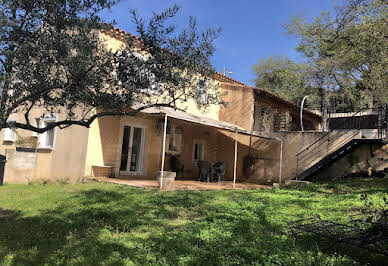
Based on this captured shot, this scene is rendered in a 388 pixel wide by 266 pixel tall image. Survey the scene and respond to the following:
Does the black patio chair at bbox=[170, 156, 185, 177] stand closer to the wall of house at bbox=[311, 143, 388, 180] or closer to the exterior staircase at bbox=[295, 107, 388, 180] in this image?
the exterior staircase at bbox=[295, 107, 388, 180]

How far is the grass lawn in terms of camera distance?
459cm

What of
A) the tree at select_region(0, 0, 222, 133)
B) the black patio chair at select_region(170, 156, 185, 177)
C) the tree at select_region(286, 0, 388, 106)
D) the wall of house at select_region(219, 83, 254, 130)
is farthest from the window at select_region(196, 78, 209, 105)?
the wall of house at select_region(219, 83, 254, 130)

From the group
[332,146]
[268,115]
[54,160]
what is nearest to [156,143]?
[54,160]

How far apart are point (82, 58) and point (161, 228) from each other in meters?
3.72

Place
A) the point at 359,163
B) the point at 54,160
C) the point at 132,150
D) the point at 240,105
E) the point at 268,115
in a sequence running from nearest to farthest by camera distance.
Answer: the point at 54,160, the point at 359,163, the point at 132,150, the point at 240,105, the point at 268,115

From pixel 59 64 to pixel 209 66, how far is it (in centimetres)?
210

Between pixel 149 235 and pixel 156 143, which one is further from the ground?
pixel 156 143

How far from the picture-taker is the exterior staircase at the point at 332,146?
533 inches

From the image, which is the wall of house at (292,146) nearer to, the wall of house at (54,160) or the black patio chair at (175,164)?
the black patio chair at (175,164)

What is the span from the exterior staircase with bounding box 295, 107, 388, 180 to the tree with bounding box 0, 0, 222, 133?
36.1ft

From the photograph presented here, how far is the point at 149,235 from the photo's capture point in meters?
5.59

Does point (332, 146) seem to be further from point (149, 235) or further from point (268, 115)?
point (149, 235)

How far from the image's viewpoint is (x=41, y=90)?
398 centimetres

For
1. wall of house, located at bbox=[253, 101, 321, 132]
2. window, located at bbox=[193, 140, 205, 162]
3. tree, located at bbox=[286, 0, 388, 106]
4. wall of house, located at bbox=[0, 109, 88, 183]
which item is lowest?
wall of house, located at bbox=[0, 109, 88, 183]
